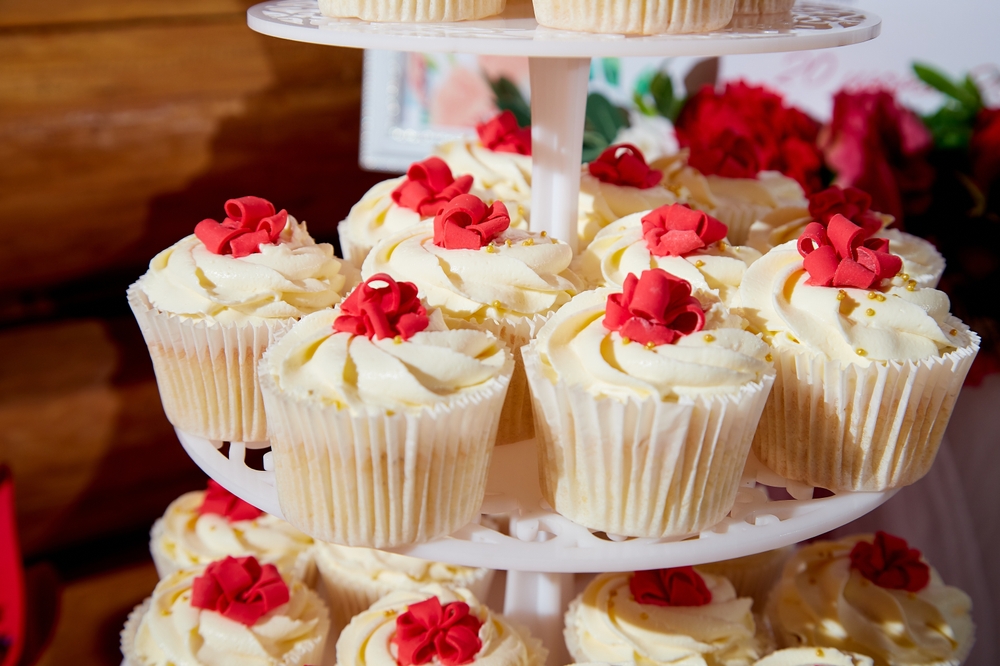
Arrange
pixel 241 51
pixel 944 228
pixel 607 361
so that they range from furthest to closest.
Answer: pixel 241 51 → pixel 944 228 → pixel 607 361

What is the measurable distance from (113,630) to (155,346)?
1.89 m

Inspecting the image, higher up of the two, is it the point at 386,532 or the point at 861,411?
the point at 861,411

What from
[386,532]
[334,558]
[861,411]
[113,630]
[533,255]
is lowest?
[113,630]

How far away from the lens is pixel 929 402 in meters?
1.27

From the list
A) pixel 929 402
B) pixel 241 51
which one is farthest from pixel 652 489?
pixel 241 51

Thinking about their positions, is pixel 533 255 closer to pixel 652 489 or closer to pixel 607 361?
pixel 607 361

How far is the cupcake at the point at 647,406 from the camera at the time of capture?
1.11m

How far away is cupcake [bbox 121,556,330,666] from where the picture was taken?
1.52 m

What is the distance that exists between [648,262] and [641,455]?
0.37 m

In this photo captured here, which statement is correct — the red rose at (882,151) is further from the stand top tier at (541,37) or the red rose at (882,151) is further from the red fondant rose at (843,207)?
the stand top tier at (541,37)

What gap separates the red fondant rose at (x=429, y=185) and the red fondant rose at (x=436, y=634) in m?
0.68

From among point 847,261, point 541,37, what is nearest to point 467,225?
point 541,37

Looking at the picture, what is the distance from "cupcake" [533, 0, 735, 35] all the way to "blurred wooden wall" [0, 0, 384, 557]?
71.0 inches

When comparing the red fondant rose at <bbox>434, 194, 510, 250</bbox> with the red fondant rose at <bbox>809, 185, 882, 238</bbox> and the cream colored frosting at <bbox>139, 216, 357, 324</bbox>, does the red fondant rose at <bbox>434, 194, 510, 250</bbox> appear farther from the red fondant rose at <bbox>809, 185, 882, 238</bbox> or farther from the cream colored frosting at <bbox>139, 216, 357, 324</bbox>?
the red fondant rose at <bbox>809, 185, 882, 238</bbox>
